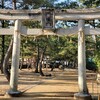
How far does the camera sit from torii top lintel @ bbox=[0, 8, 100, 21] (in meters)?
13.4

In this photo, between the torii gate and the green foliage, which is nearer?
the torii gate

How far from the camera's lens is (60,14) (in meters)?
13.8

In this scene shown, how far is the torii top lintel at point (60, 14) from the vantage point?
13.4m

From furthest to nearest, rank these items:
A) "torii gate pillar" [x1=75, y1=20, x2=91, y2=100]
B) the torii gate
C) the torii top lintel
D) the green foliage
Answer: the green foliage, the torii top lintel, the torii gate, "torii gate pillar" [x1=75, y1=20, x2=91, y2=100]

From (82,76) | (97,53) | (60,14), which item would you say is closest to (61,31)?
(60,14)

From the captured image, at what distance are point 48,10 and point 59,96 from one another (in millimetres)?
4161

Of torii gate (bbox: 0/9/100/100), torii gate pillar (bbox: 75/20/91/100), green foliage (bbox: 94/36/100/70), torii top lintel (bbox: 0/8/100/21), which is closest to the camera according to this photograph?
torii gate pillar (bbox: 75/20/91/100)

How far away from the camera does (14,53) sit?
533 inches

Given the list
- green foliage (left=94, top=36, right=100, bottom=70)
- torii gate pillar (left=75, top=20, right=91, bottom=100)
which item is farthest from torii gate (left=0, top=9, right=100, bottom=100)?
green foliage (left=94, top=36, right=100, bottom=70)

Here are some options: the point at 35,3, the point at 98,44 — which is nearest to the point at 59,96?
the point at 35,3

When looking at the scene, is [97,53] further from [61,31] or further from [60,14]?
[60,14]

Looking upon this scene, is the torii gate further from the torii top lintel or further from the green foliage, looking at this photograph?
the green foliage

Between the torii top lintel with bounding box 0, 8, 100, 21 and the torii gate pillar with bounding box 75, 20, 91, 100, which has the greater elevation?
the torii top lintel with bounding box 0, 8, 100, 21

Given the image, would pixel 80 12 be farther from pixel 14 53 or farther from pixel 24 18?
pixel 14 53
